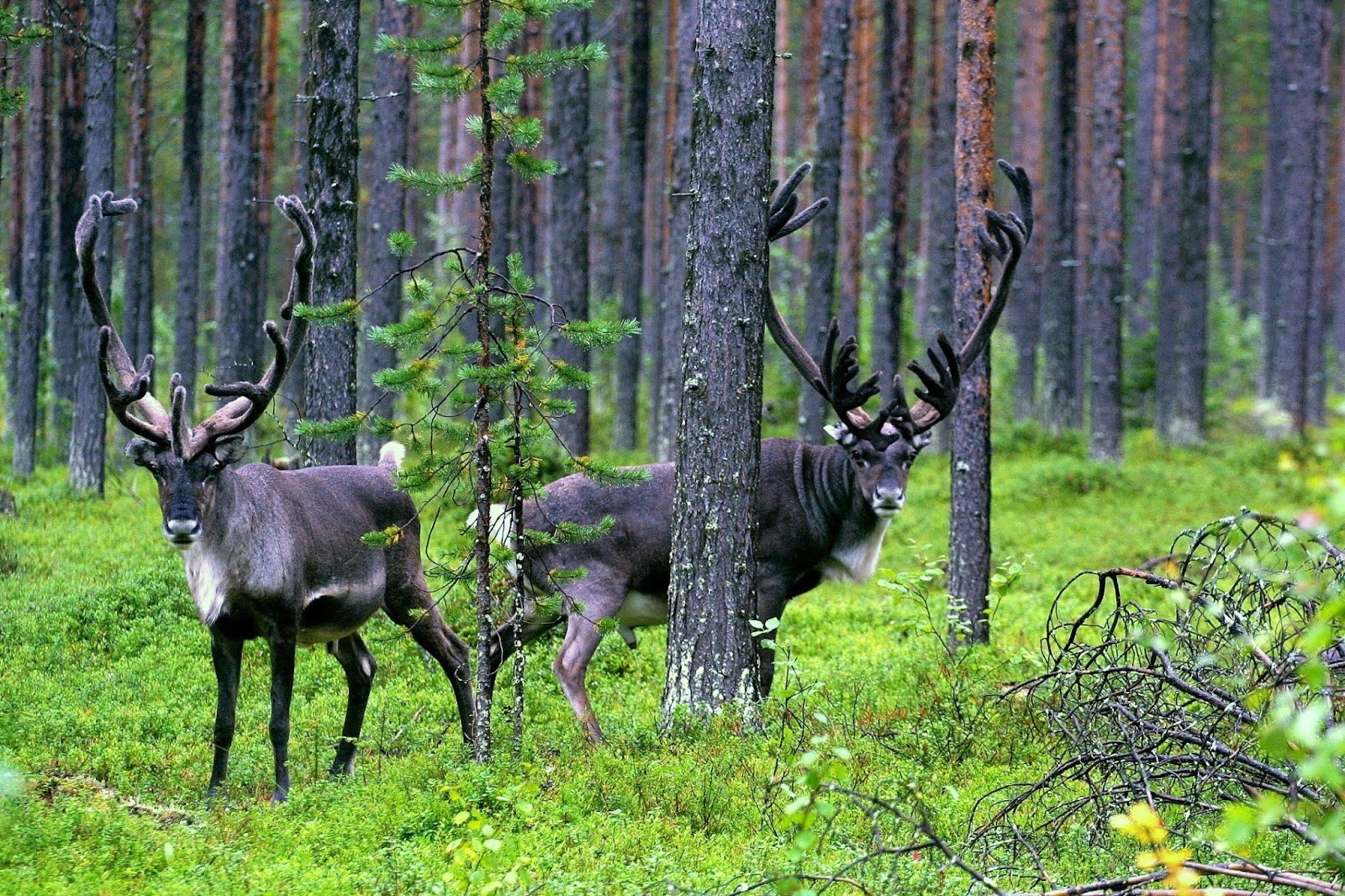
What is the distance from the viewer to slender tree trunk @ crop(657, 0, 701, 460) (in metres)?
18.2

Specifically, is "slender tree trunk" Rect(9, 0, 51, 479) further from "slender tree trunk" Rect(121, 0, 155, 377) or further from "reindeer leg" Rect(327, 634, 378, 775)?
"reindeer leg" Rect(327, 634, 378, 775)

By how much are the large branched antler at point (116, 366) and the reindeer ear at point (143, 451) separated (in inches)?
1.3

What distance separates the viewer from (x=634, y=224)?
1037 inches

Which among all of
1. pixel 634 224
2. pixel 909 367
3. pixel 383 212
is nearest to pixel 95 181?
pixel 383 212

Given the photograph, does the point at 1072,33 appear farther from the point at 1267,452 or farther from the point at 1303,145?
the point at 1267,452

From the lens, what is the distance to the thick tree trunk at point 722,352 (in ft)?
27.9

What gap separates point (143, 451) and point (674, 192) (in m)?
4.71

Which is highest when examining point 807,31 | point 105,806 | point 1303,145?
point 807,31

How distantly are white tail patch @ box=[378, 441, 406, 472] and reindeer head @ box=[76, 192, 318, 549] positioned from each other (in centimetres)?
112

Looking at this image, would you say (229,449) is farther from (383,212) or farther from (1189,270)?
(1189,270)

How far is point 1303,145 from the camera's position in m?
26.9

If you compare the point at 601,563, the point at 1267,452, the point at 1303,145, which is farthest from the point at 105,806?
A: the point at 1303,145

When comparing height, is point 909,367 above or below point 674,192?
below

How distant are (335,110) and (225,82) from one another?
43.9 feet
